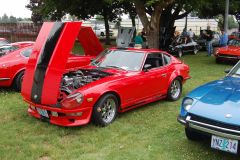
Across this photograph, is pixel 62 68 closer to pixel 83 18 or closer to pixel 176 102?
pixel 176 102

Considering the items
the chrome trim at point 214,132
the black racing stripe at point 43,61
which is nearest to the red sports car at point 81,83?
the black racing stripe at point 43,61

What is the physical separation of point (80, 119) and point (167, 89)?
9.30ft

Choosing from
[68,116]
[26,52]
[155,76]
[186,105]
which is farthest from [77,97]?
[26,52]

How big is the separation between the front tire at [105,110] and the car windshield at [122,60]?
1.07 meters

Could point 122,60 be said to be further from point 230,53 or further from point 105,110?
point 230,53

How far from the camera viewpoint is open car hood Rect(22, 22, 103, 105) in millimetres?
6121

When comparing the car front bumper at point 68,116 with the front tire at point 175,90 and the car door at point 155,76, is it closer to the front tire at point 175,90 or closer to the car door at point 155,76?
the car door at point 155,76

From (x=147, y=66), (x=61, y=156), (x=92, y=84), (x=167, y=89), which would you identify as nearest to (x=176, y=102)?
(x=167, y=89)

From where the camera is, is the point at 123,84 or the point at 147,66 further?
the point at 147,66

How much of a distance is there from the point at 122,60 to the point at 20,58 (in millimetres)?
3307

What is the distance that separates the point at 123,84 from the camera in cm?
680

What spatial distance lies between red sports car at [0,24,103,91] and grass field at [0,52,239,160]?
165cm

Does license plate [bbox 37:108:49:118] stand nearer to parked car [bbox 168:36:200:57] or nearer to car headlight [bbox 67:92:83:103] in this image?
car headlight [bbox 67:92:83:103]

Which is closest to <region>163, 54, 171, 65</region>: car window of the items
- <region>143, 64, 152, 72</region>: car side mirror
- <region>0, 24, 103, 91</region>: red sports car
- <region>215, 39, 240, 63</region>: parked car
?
<region>143, 64, 152, 72</region>: car side mirror
